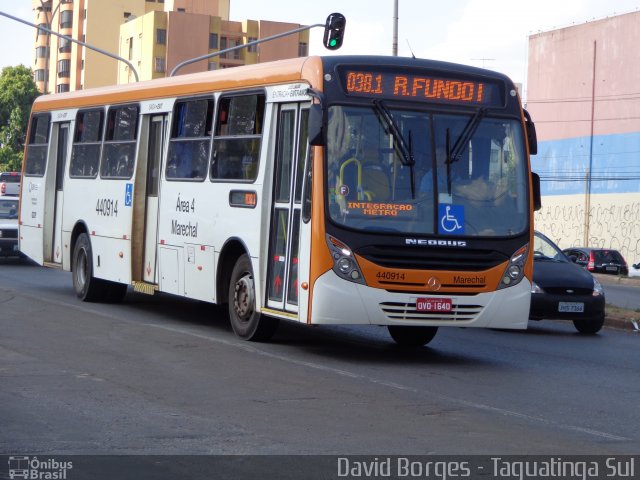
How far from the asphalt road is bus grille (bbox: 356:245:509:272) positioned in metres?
1.10

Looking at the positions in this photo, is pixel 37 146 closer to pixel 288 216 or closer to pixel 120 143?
pixel 120 143

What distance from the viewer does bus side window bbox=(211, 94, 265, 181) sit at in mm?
14039

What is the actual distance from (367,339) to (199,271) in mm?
2369

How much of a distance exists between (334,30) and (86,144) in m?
11.0

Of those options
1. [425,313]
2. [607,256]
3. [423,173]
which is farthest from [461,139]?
[607,256]

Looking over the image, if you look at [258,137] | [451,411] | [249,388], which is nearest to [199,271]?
[258,137]

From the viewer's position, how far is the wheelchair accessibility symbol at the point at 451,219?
1264 centimetres

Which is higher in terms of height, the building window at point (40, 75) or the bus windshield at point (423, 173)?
the building window at point (40, 75)

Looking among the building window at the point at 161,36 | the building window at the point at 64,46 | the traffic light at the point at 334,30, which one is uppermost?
the building window at the point at 64,46

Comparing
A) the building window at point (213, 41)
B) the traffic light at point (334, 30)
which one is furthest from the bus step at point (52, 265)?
the building window at point (213, 41)

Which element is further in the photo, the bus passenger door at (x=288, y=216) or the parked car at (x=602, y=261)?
the parked car at (x=602, y=261)

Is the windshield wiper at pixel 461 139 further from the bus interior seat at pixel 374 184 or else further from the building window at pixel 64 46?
the building window at pixel 64 46

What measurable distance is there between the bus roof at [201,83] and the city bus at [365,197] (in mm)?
34
